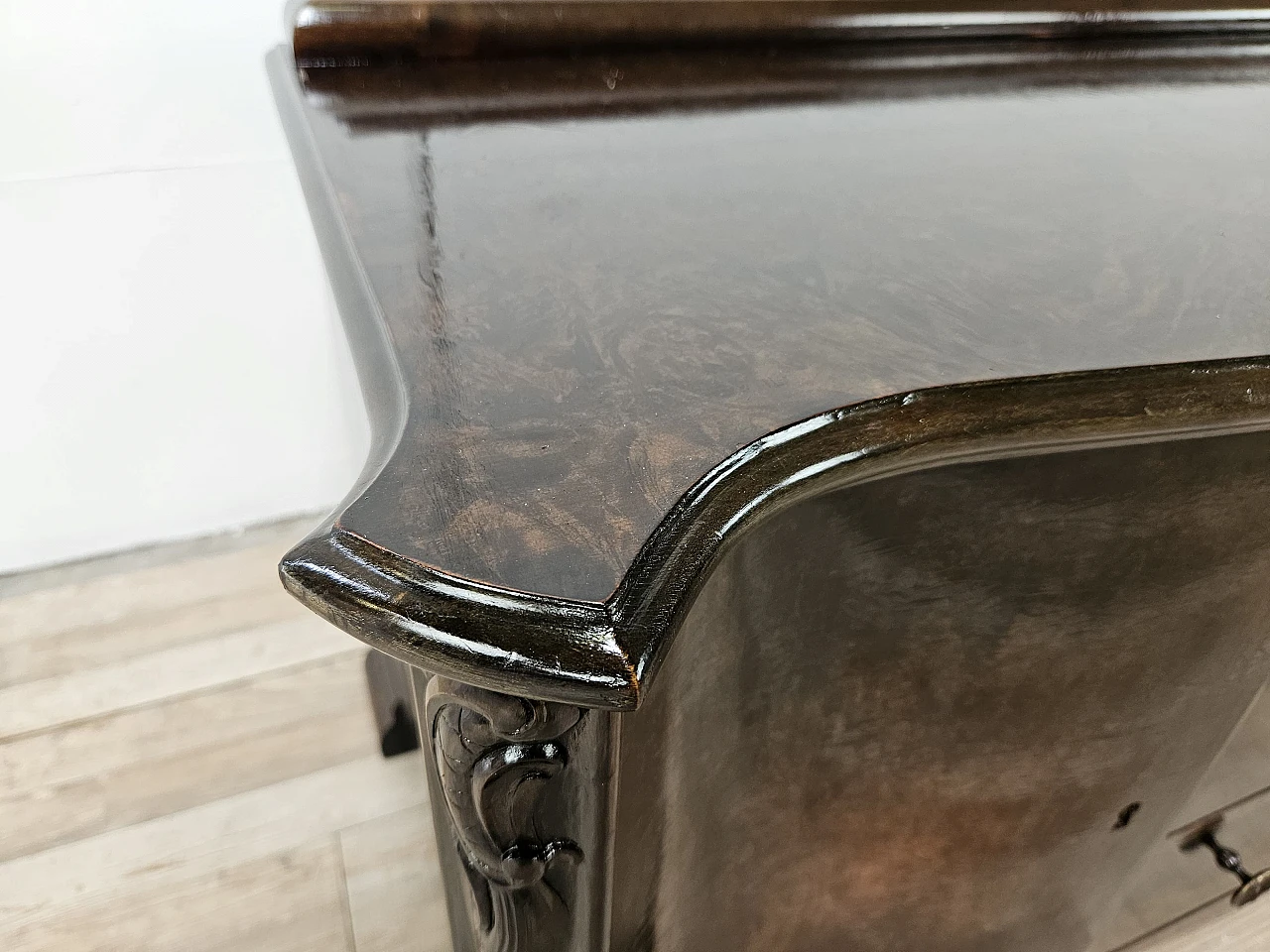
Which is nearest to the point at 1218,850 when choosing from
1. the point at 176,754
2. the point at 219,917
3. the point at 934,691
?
the point at 934,691

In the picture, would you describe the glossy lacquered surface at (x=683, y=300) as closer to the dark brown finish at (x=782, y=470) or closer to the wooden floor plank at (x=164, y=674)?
the dark brown finish at (x=782, y=470)

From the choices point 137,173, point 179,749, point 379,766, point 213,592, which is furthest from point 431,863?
point 137,173

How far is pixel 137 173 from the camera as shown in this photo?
95 cm

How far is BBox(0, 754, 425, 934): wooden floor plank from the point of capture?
871 millimetres


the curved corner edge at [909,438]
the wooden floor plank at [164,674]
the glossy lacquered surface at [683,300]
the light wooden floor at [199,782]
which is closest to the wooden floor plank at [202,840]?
the light wooden floor at [199,782]

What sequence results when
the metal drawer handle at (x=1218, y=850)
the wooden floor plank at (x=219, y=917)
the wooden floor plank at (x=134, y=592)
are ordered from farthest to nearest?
the wooden floor plank at (x=134, y=592)
the wooden floor plank at (x=219, y=917)
the metal drawer handle at (x=1218, y=850)

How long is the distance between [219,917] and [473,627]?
0.79 metres

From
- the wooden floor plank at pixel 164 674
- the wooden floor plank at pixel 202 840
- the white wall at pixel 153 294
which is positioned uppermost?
the white wall at pixel 153 294

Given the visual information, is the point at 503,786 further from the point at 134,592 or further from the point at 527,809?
the point at 134,592

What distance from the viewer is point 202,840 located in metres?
0.92

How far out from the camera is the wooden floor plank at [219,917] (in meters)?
0.84

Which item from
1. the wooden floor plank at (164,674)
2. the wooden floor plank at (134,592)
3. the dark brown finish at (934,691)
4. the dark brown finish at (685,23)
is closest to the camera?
the dark brown finish at (934,691)

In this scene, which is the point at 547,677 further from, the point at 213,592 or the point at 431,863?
the point at 213,592

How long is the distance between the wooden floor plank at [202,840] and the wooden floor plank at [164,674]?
161 mm
